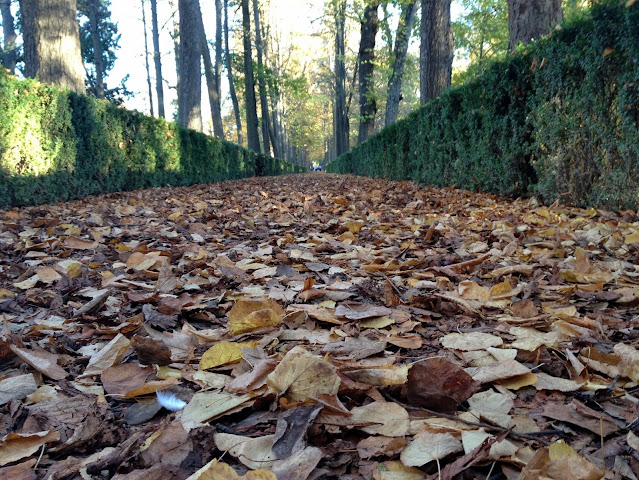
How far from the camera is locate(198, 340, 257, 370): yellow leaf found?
51.6 inches

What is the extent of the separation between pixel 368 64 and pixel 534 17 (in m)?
14.5

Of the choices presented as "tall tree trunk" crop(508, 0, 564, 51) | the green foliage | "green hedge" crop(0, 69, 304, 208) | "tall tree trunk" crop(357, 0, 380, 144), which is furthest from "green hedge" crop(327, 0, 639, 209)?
the green foliage

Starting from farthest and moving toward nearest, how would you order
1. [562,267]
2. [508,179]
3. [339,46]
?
1. [339,46]
2. [508,179]
3. [562,267]

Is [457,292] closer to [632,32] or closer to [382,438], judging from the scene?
[382,438]

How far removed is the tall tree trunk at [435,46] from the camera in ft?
34.1

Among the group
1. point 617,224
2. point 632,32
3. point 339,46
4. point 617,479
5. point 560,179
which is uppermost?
point 339,46

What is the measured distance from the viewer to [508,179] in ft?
18.3

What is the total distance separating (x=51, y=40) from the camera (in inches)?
307

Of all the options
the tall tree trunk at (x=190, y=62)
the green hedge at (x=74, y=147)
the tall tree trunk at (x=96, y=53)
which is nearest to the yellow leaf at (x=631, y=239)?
the green hedge at (x=74, y=147)

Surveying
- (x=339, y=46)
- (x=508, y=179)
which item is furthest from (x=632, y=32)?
(x=339, y=46)

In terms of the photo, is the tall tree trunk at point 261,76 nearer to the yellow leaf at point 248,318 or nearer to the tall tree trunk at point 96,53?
the tall tree trunk at point 96,53

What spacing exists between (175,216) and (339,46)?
26996 mm

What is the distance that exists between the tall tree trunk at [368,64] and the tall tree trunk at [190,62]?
7.06m

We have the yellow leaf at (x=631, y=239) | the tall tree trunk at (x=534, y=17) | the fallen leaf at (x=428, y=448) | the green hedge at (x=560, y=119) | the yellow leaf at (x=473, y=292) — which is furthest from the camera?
the tall tree trunk at (x=534, y=17)
